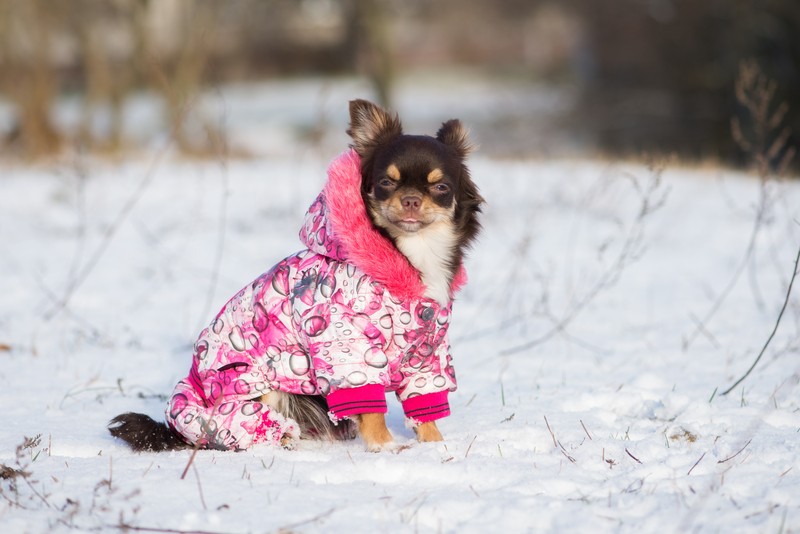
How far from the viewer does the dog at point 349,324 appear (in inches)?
135

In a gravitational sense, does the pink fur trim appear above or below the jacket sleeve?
above

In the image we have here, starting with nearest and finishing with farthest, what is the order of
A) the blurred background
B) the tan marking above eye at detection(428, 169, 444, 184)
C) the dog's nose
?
the dog's nose < the tan marking above eye at detection(428, 169, 444, 184) < the blurred background

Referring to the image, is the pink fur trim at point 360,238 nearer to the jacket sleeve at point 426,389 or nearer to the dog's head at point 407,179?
the dog's head at point 407,179

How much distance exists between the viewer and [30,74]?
46.6 feet

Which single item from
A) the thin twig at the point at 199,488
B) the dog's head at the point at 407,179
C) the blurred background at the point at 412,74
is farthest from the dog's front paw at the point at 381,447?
the blurred background at the point at 412,74

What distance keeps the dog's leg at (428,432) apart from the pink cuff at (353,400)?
35 cm

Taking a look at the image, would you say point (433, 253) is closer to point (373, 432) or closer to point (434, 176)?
point (434, 176)

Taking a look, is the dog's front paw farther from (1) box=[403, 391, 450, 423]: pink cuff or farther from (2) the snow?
(1) box=[403, 391, 450, 423]: pink cuff

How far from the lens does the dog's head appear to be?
142 inches

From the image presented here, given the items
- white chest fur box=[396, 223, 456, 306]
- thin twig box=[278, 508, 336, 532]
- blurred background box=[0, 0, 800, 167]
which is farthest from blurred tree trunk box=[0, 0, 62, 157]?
thin twig box=[278, 508, 336, 532]

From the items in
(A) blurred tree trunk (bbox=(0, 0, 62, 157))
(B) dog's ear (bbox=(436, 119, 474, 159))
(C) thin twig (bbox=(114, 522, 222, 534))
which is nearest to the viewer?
(C) thin twig (bbox=(114, 522, 222, 534))

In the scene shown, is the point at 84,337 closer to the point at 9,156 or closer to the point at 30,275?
the point at 30,275

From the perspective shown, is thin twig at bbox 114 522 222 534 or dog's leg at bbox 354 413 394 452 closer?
thin twig at bbox 114 522 222 534

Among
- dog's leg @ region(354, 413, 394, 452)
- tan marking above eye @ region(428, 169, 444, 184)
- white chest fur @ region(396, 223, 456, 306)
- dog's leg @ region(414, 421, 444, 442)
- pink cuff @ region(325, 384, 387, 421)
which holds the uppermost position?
tan marking above eye @ region(428, 169, 444, 184)
